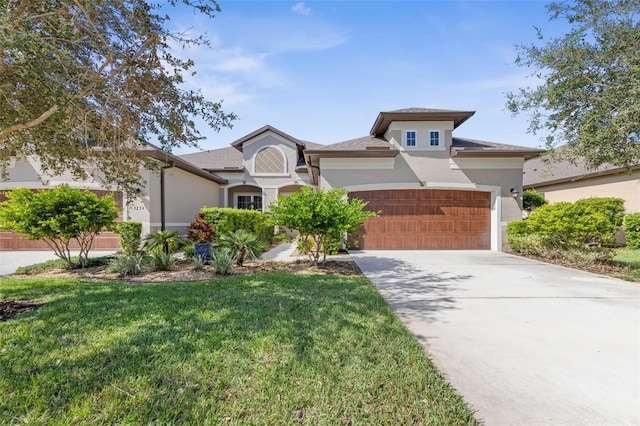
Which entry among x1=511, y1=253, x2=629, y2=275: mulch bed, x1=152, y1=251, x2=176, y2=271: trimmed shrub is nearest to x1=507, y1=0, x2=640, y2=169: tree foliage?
x1=511, y1=253, x2=629, y2=275: mulch bed

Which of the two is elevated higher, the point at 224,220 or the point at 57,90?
the point at 57,90

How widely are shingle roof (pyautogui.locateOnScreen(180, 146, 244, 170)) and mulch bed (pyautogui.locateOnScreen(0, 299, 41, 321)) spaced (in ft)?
44.0

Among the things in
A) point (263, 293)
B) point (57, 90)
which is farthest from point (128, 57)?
point (263, 293)

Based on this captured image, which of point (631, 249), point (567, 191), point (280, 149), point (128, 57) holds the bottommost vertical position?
point (631, 249)

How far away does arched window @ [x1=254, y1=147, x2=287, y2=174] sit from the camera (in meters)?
17.3

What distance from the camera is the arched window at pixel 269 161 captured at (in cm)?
1728

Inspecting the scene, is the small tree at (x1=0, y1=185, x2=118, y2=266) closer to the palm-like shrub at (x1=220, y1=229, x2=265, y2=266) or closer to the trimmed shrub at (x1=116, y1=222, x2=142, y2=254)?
the trimmed shrub at (x1=116, y1=222, x2=142, y2=254)

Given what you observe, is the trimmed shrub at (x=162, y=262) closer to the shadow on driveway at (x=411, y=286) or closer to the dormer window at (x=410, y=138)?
the shadow on driveway at (x=411, y=286)

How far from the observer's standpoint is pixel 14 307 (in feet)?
→ 14.0

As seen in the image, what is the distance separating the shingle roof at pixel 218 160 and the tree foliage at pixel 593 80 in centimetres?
1491

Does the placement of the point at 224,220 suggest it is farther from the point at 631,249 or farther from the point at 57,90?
the point at 631,249

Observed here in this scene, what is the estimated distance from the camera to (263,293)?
5094mm

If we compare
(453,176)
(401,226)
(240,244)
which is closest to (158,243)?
(240,244)

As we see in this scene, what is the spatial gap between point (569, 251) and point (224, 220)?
37.0ft
